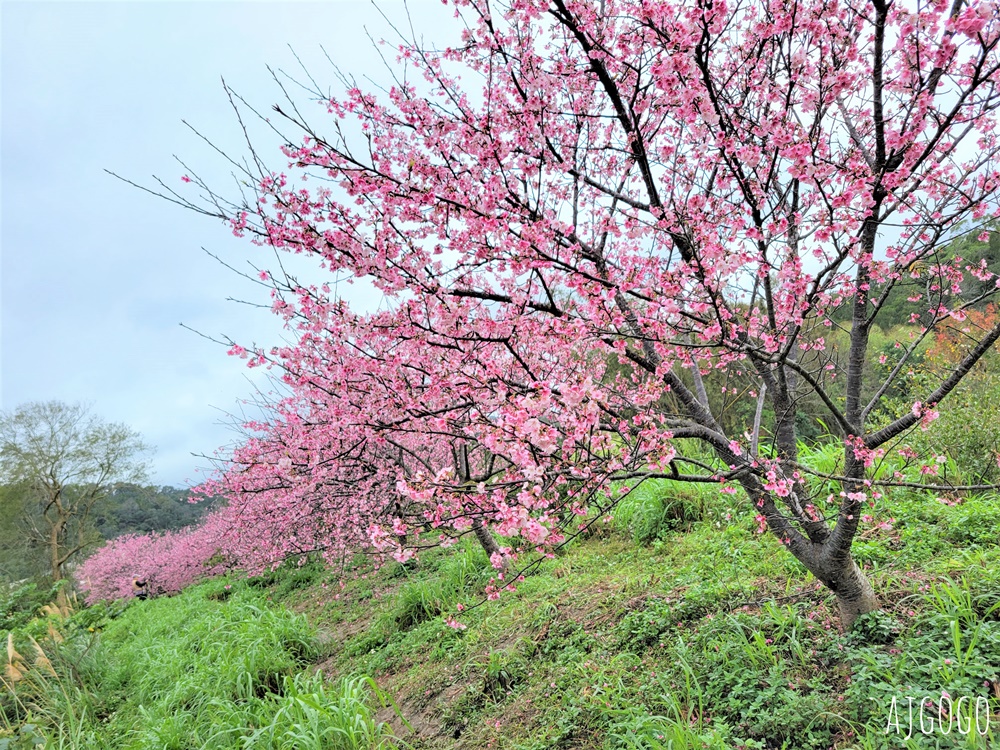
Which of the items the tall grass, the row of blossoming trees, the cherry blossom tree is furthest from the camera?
the cherry blossom tree

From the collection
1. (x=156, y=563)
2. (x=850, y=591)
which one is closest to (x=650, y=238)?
(x=850, y=591)

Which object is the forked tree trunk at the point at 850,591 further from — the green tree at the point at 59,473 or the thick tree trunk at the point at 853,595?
the green tree at the point at 59,473

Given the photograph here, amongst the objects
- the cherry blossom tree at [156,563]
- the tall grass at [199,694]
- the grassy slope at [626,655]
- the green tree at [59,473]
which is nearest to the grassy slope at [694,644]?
the grassy slope at [626,655]

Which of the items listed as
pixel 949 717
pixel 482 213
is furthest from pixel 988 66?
pixel 949 717

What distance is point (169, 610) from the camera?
34.8ft

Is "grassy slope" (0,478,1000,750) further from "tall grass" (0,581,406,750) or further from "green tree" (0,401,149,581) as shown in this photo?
"green tree" (0,401,149,581)

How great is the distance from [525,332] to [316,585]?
8.05 metres

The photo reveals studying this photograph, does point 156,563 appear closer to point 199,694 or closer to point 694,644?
point 199,694

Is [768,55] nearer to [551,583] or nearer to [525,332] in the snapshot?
[525,332]

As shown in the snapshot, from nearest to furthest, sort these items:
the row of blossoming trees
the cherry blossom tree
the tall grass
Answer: the row of blossoming trees < the tall grass < the cherry blossom tree

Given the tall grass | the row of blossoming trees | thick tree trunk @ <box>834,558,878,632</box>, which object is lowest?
the tall grass

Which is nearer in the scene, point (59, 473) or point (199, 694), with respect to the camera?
point (199, 694)

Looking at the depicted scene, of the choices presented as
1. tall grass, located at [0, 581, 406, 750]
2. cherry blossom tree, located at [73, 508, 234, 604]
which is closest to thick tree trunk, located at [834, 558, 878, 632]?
tall grass, located at [0, 581, 406, 750]

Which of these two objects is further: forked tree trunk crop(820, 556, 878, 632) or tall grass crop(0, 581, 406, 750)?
tall grass crop(0, 581, 406, 750)
